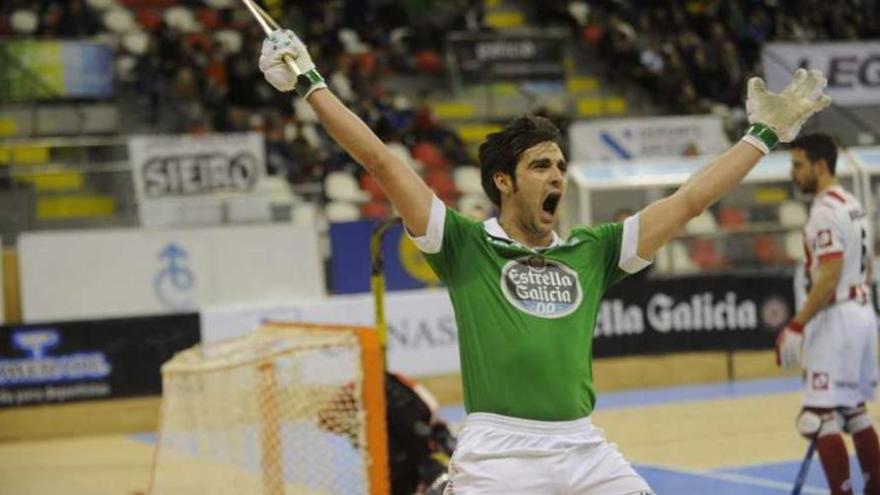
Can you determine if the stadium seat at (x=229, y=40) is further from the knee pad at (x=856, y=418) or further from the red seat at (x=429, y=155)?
the knee pad at (x=856, y=418)

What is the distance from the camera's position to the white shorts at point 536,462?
16.1ft

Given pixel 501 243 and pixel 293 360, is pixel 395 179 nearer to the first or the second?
pixel 501 243

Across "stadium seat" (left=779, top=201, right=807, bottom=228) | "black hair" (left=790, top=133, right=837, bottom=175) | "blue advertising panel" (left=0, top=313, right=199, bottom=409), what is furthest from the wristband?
"stadium seat" (left=779, top=201, right=807, bottom=228)

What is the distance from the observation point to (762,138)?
523cm

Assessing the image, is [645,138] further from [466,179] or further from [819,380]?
[819,380]

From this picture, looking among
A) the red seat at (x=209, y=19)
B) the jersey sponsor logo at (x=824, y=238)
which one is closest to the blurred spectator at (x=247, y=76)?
the red seat at (x=209, y=19)

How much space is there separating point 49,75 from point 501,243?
17.5m

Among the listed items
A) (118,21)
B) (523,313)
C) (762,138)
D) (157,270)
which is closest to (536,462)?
(523,313)

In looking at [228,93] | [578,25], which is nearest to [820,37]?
[578,25]

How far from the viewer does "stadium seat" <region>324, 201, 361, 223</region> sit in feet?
63.4

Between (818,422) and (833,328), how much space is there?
574 millimetres

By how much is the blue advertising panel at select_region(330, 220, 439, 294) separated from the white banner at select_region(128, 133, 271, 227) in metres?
0.94

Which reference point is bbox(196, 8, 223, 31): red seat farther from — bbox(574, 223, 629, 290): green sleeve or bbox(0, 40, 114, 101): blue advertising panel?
bbox(574, 223, 629, 290): green sleeve

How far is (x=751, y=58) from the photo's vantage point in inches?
1073
